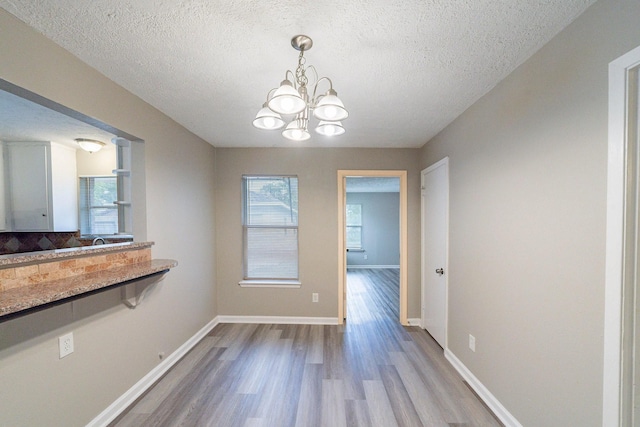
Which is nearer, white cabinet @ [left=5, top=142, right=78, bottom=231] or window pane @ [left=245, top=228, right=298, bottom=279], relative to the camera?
white cabinet @ [left=5, top=142, right=78, bottom=231]

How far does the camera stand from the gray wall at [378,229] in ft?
24.6

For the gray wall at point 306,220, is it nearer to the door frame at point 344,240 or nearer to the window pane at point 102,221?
the door frame at point 344,240

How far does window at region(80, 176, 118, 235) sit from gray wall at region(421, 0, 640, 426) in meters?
4.36

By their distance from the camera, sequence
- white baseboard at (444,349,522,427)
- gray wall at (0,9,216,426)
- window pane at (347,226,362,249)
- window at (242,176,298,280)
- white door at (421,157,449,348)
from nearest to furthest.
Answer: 1. gray wall at (0,9,216,426)
2. white baseboard at (444,349,522,427)
3. white door at (421,157,449,348)
4. window at (242,176,298,280)
5. window pane at (347,226,362,249)

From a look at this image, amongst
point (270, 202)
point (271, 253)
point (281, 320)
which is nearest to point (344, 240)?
point (271, 253)

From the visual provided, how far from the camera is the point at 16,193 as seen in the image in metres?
2.91

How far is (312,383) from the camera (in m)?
2.10

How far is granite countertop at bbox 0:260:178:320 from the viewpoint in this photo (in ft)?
3.42

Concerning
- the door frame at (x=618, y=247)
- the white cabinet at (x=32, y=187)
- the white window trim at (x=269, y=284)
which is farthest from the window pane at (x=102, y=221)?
the door frame at (x=618, y=247)

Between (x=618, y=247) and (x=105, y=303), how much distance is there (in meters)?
2.91

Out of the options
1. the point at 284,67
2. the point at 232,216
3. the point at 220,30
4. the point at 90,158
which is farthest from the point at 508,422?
the point at 90,158

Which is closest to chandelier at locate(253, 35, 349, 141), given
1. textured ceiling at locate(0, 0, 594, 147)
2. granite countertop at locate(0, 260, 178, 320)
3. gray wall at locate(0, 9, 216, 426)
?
textured ceiling at locate(0, 0, 594, 147)

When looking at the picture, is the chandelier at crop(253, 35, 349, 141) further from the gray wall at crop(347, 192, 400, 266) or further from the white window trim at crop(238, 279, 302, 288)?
the gray wall at crop(347, 192, 400, 266)

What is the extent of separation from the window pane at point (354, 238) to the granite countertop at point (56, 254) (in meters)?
6.10
